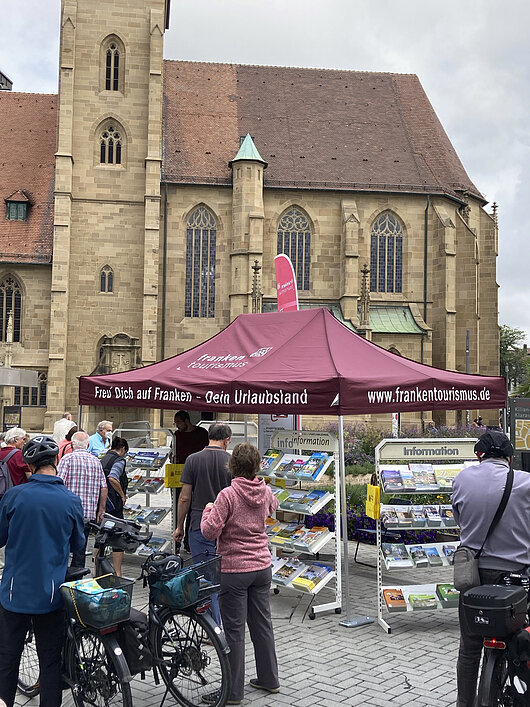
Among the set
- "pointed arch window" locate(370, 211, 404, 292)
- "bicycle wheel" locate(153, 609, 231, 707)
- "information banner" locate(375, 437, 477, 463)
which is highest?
"pointed arch window" locate(370, 211, 404, 292)

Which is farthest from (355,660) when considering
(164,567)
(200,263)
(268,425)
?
(200,263)

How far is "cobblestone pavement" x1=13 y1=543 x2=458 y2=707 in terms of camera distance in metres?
5.46

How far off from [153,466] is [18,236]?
25984mm

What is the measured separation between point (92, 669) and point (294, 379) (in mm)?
3628

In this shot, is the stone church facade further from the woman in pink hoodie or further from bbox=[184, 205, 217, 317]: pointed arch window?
the woman in pink hoodie

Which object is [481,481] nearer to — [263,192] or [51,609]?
[51,609]

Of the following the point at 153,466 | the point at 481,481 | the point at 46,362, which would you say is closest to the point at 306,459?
the point at 153,466

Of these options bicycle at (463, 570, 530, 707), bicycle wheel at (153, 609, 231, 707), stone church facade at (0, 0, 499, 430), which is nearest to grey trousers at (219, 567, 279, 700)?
bicycle wheel at (153, 609, 231, 707)

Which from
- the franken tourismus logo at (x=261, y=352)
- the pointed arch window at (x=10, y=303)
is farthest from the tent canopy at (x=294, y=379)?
the pointed arch window at (x=10, y=303)

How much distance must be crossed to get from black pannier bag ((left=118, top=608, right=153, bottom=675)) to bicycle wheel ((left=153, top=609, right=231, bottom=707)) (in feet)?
1.10

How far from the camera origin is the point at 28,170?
3584 centimetres

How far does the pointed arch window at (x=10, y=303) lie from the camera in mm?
33375

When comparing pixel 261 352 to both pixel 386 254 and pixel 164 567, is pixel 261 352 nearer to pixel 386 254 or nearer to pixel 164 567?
pixel 164 567

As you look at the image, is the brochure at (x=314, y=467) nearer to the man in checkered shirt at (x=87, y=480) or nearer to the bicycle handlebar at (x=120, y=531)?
the man in checkered shirt at (x=87, y=480)
